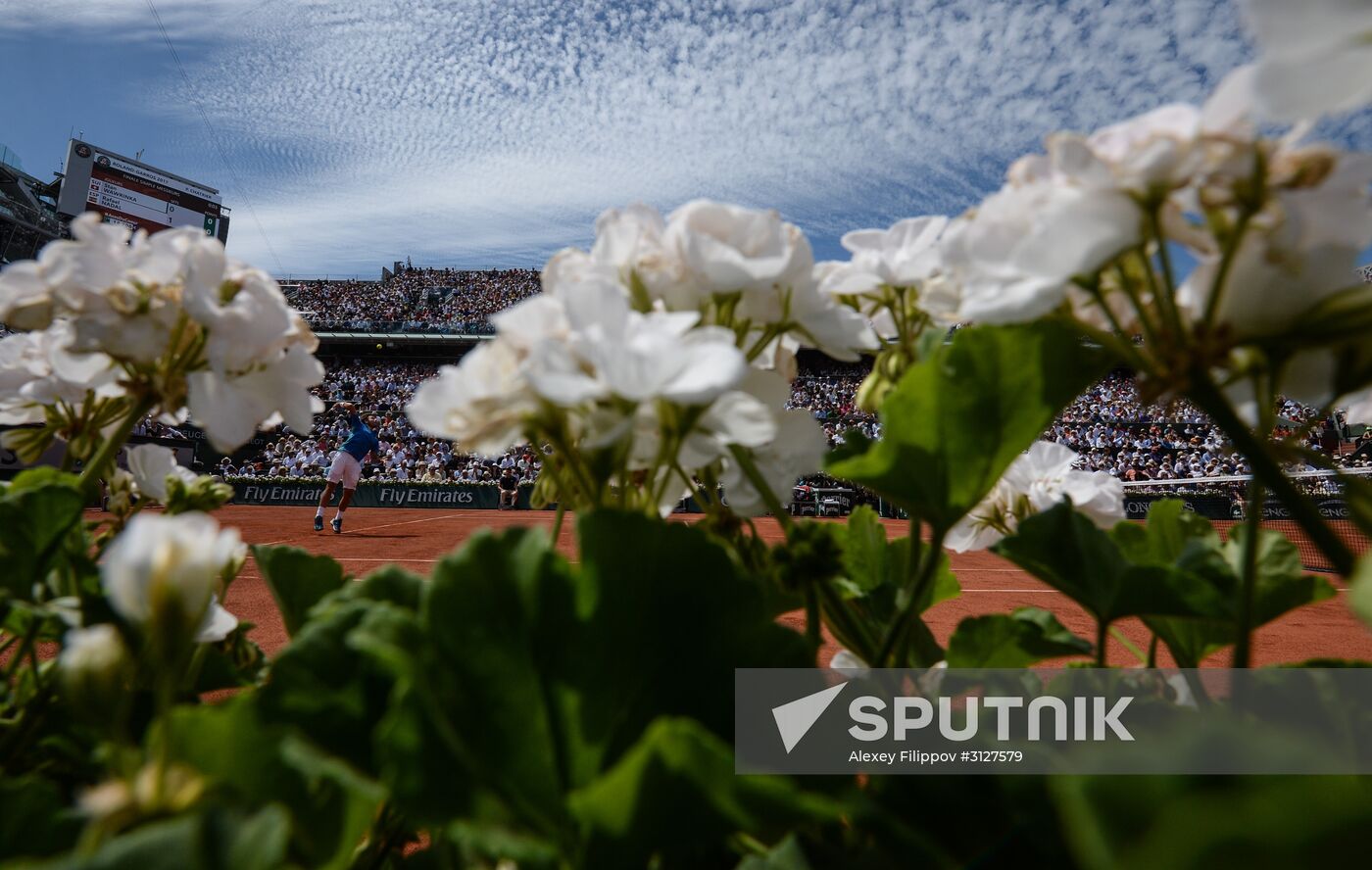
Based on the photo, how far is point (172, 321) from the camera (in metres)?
0.32

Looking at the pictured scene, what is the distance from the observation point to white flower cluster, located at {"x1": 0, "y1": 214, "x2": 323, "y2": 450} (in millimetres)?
306

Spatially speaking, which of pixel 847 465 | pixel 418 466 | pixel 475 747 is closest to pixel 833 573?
pixel 847 465

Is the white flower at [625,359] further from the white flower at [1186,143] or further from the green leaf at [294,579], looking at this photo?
the green leaf at [294,579]

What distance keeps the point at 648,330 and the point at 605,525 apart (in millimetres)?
64

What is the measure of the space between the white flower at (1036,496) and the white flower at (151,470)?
0.53m

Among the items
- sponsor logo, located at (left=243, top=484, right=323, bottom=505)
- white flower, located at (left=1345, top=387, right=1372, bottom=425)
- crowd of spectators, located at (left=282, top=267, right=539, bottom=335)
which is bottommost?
Answer: sponsor logo, located at (left=243, top=484, right=323, bottom=505)

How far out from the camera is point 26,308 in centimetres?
33

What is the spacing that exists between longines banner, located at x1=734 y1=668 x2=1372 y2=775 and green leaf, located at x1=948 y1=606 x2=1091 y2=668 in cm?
3

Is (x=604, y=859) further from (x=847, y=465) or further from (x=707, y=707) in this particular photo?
(x=847, y=465)

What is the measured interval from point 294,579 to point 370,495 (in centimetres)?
960

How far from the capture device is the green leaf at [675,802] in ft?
0.53

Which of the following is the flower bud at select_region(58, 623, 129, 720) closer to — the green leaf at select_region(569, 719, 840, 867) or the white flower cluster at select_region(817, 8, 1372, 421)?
the green leaf at select_region(569, 719, 840, 867)

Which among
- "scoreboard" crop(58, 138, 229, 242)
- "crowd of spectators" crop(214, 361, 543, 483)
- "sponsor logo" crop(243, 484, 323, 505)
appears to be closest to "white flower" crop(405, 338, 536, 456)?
"crowd of spectators" crop(214, 361, 543, 483)

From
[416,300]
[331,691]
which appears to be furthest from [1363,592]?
[416,300]
